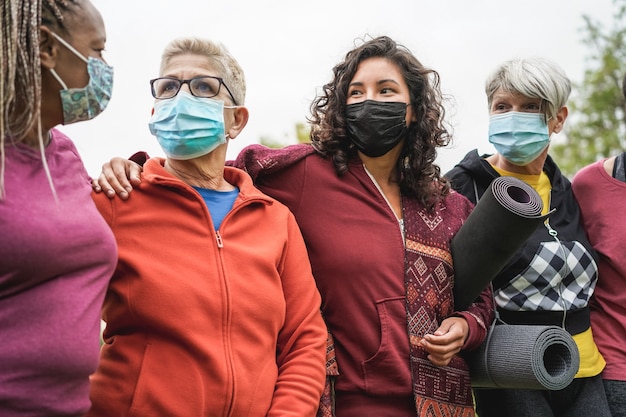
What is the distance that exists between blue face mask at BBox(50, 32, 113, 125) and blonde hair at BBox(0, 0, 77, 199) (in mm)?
110

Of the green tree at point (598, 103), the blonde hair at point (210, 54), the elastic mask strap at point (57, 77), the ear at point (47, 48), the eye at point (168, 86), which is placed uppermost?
the ear at point (47, 48)

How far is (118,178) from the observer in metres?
2.97

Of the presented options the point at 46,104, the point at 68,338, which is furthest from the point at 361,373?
the point at 46,104

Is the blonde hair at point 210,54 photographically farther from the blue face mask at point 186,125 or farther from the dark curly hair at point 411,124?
the dark curly hair at point 411,124

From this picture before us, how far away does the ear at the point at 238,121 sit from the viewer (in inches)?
136

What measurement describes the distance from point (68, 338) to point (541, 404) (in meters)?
2.68

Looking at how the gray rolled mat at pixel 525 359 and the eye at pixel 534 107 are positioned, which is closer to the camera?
the gray rolled mat at pixel 525 359

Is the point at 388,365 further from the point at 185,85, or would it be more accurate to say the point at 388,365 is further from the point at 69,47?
the point at 69,47

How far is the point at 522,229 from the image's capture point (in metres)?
3.36

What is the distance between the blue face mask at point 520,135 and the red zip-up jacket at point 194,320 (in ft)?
5.85

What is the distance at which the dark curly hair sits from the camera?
3.79 meters

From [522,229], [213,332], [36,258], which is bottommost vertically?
[213,332]

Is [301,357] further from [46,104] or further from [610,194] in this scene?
[610,194]

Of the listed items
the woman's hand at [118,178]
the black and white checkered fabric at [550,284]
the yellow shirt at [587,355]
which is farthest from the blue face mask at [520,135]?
the woman's hand at [118,178]
